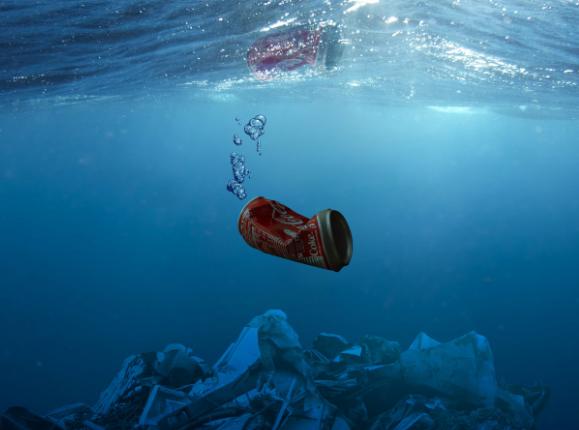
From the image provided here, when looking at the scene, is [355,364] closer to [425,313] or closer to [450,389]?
[450,389]

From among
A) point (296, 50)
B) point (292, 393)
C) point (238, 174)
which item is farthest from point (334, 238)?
point (296, 50)

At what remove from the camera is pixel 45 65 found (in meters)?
10.3

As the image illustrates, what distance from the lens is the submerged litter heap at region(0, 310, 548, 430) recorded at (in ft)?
25.1

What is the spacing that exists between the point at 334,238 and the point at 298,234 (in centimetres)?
31

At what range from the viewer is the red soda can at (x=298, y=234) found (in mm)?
2455

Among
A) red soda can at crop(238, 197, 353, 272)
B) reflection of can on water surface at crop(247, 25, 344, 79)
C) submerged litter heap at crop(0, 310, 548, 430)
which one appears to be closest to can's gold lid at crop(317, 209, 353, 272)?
red soda can at crop(238, 197, 353, 272)

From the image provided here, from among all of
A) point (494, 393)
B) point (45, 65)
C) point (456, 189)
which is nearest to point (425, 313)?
point (494, 393)

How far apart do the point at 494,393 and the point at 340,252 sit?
9.11 metres

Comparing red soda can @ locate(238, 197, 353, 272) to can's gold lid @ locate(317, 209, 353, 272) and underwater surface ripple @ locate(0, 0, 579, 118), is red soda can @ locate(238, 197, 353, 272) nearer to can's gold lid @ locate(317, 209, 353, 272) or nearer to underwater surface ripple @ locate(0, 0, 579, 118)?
can's gold lid @ locate(317, 209, 353, 272)

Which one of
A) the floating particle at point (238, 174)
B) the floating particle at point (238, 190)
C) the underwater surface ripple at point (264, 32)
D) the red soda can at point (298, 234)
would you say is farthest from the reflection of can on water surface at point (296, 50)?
the red soda can at point (298, 234)

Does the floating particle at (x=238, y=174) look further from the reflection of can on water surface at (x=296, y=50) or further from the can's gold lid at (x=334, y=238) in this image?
the reflection of can on water surface at (x=296, y=50)

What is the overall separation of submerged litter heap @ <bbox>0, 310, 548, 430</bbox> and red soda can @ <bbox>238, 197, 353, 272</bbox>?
5.60m

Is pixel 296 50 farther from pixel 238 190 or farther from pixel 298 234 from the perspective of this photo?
pixel 298 234

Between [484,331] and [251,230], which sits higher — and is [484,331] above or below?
below
